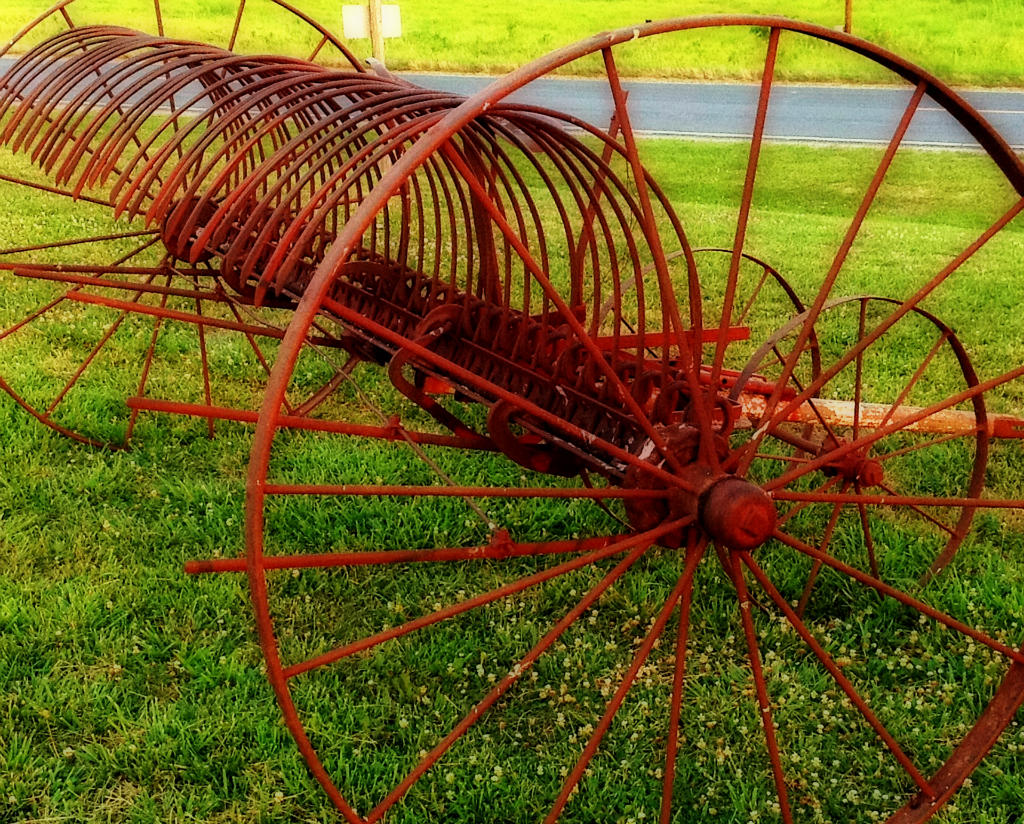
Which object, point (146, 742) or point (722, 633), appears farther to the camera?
point (722, 633)

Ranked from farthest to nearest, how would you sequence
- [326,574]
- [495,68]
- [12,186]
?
[495,68] < [12,186] < [326,574]

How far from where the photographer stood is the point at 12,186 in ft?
23.4

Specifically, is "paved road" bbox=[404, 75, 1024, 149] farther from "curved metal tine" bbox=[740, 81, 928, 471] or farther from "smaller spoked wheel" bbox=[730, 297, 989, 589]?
"curved metal tine" bbox=[740, 81, 928, 471]

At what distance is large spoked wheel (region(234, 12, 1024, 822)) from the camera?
175 cm

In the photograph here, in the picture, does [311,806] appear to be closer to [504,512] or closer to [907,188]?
[504,512]

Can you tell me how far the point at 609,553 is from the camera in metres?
1.78

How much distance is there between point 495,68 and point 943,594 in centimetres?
1146

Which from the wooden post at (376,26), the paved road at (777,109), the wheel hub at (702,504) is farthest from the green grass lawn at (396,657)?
the paved road at (777,109)

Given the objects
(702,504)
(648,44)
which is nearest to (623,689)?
(702,504)

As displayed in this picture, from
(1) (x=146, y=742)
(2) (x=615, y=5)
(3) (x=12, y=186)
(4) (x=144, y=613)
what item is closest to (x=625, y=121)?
(1) (x=146, y=742)

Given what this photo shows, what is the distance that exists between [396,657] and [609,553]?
1044 mm

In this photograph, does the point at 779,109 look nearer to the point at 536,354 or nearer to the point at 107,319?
the point at 107,319

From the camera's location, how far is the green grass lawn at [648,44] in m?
12.6

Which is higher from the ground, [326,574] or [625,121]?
[625,121]
